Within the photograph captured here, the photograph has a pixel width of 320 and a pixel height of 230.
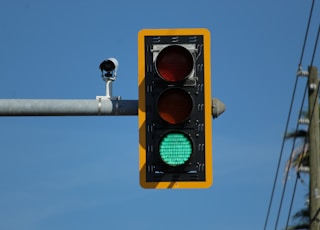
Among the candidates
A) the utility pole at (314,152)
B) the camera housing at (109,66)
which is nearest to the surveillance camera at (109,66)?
the camera housing at (109,66)

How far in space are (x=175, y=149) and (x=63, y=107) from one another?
1.09 m

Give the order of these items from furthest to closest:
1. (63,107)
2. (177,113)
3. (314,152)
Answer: (314,152) → (63,107) → (177,113)

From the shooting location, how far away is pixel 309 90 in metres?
22.7

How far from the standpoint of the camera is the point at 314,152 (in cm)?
2153

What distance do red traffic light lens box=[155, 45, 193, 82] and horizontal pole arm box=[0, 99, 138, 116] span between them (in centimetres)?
49

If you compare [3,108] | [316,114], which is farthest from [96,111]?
[316,114]

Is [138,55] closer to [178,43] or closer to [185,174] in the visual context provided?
[178,43]

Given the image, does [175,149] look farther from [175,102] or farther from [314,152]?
[314,152]

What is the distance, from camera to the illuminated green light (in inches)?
348

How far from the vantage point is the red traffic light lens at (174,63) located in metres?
8.88

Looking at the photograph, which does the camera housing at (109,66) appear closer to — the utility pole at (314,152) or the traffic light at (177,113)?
the traffic light at (177,113)

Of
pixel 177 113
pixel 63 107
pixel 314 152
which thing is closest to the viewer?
pixel 177 113

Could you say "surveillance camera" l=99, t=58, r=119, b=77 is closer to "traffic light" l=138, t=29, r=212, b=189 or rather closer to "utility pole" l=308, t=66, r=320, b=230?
"traffic light" l=138, t=29, r=212, b=189

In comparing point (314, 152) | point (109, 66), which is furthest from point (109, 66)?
point (314, 152)
